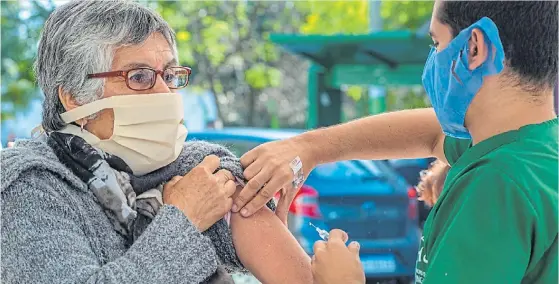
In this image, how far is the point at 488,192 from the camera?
1.36 metres

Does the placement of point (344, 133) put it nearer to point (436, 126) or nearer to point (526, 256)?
point (436, 126)

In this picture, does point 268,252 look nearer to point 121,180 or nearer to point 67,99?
point 121,180

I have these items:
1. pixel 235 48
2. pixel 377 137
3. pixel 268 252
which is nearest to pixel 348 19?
pixel 235 48

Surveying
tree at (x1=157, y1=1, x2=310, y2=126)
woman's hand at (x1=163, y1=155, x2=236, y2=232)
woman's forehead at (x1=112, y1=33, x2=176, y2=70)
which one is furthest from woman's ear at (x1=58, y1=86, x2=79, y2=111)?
tree at (x1=157, y1=1, x2=310, y2=126)

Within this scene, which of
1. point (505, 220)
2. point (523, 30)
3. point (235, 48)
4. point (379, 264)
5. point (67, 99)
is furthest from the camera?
point (235, 48)

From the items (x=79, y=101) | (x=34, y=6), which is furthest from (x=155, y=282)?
(x=34, y=6)

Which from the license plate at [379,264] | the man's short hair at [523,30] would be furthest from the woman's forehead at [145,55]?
the license plate at [379,264]

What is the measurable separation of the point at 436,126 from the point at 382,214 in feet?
12.0

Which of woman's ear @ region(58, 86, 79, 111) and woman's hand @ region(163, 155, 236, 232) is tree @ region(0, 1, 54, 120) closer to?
woman's ear @ region(58, 86, 79, 111)

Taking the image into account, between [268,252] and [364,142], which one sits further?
[364,142]

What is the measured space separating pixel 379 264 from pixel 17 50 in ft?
42.7

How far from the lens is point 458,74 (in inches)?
59.2

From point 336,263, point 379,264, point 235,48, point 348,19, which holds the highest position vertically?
point 336,263

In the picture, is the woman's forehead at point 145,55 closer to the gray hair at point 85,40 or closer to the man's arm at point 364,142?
the gray hair at point 85,40
